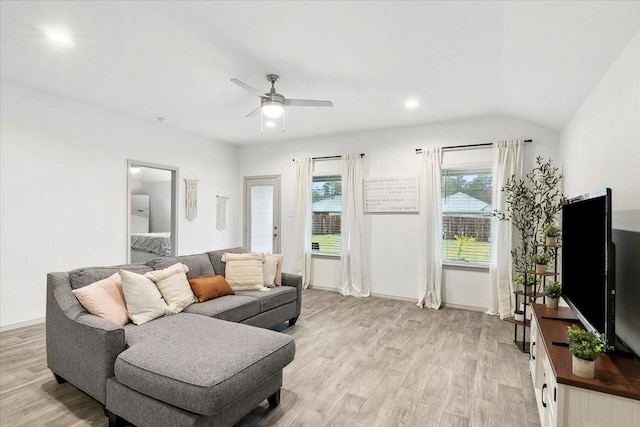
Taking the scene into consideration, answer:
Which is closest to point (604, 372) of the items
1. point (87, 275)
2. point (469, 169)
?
point (87, 275)

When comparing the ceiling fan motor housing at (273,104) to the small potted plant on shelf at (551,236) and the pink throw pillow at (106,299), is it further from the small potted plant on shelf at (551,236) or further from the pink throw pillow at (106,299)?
the small potted plant on shelf at (551,236)

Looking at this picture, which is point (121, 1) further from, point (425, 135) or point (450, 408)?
point (425, 135)

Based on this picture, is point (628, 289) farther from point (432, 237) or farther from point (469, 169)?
point (469, 169)

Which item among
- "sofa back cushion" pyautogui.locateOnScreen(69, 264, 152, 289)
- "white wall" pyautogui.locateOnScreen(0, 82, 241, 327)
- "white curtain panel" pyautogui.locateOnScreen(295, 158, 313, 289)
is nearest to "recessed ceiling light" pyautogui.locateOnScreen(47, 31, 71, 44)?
"white wall" pyautogui.locateOnScreen(0, 82, 241, 327)

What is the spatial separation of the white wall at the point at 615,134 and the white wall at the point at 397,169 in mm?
1264

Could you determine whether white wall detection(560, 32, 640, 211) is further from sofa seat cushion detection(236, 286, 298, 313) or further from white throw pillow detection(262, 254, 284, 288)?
white throw pillow detection(262, 254, 284, 288)

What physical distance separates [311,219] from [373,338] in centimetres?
280

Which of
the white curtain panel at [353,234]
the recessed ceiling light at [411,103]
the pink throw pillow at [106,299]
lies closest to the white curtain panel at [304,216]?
the white curtain panel at [353,234]

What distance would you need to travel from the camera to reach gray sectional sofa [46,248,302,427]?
5.55 feet

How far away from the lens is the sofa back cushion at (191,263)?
3.12 meters

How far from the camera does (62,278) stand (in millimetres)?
2434

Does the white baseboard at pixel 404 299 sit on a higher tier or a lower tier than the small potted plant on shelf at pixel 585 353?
lower

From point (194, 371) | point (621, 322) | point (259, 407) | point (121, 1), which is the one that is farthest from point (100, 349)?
point (621, 322)

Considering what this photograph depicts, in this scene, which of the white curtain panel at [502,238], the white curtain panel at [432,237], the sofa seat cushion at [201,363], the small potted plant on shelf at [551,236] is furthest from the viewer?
the white curtain panel at [432,237]
